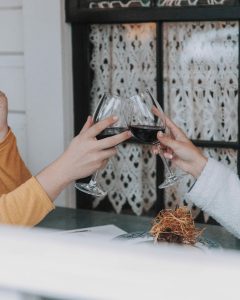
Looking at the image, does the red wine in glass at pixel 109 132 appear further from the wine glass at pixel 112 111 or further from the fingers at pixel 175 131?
the fingers at pixel 175 131

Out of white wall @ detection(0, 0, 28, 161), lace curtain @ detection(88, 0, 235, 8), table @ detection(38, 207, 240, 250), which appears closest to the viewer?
table @ detection(38, 207, 240, 250)

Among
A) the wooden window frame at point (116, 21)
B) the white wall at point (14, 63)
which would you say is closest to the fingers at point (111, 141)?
the wooden window frame at point (116, 21)

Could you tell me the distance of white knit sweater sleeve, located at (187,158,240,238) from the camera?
6.32ft

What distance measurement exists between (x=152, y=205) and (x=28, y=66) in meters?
0.81

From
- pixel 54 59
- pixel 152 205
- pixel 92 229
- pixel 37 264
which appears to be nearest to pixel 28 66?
pixel 54 59

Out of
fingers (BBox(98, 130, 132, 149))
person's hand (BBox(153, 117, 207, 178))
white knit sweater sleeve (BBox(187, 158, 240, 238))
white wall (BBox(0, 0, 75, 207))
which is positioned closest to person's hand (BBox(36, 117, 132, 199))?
fingers (BBox(98, 130, 132, 149))

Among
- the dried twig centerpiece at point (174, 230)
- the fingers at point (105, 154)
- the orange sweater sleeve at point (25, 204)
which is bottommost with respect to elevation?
the dried twig centerpiece at point (174, 230)

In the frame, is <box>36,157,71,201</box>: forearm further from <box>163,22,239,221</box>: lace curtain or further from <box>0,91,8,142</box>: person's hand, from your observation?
<box>163,22,239,221</box>: lace curtain

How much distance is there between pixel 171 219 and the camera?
1.76 m

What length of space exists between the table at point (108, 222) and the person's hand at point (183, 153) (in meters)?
0.29

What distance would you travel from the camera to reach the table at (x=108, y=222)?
218 cm

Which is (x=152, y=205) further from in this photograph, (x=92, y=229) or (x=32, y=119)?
(x=92, y=229)

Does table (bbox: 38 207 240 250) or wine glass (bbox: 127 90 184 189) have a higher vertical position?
wine glass (bbox: 127 90 184 189)

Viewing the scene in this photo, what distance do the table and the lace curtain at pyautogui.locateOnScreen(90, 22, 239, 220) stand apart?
2.08 ft
